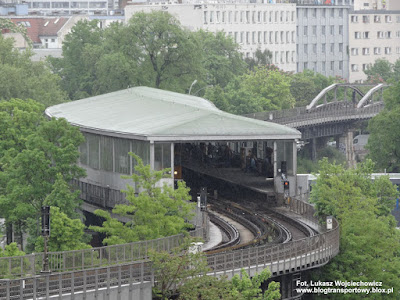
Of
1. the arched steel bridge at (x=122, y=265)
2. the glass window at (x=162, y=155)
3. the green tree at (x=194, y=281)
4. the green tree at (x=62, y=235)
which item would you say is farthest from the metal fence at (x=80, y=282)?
the glass window at (x=162, y=155)

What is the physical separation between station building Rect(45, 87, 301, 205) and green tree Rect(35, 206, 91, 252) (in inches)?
467

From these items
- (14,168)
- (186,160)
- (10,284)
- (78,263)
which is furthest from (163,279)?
(186,160)

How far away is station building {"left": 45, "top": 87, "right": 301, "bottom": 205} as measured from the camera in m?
74.6

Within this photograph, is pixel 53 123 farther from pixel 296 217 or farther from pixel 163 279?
pixel 163 279

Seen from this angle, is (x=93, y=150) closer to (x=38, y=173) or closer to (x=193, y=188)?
(x=193, y=188)

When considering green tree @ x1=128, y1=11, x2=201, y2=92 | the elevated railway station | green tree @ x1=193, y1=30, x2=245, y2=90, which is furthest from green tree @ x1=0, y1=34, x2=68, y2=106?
green tree @ x1=193, y1=30, x2=245, y2=90

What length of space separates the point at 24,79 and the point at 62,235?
50948 mm

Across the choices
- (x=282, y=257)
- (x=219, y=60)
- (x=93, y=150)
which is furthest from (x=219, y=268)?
(x=219, y=60)

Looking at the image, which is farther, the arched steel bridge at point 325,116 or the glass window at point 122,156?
the arched steel bridge at point 325,116

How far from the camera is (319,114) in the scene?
144 m

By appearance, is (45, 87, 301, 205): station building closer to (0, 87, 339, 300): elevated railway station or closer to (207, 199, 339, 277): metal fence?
(0, 87, 339, 300): elevated railway station

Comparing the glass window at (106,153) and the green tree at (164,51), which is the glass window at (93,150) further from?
the green tree at (164,51)

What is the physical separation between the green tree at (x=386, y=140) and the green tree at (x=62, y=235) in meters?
52.8

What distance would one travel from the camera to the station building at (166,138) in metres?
74.6
